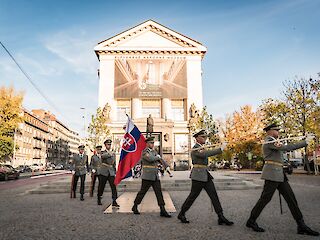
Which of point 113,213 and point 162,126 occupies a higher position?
point 162,126

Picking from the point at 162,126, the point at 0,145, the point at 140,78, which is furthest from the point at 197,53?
the point at 0,145

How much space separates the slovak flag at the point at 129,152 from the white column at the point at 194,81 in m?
29.2

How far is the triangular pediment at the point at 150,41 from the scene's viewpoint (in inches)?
1547

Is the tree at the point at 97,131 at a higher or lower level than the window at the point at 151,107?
lower

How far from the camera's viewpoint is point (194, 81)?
38.8 m

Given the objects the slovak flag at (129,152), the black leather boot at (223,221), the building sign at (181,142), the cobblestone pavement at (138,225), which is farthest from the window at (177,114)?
the black leather boot at (223,221)

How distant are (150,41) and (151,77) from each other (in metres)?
6.35

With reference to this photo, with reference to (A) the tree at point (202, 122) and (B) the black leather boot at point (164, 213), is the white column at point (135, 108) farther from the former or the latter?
(B) the black leather boot at point (164, 213)

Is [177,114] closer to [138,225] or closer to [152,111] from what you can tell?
[152,111]

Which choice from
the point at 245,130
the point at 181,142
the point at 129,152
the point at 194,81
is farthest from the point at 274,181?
the point at 245,130

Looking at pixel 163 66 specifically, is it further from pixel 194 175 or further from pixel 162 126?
pixel 194 175

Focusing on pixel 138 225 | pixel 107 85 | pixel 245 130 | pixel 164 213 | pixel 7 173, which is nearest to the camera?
pixel 138 225

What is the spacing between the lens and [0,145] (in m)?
36.4

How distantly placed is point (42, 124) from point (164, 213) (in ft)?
281
